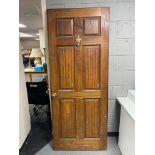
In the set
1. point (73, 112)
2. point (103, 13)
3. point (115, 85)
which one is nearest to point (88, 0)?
point (103, 13)

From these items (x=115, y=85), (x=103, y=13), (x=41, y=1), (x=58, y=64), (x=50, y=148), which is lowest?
(x=50, y=148)

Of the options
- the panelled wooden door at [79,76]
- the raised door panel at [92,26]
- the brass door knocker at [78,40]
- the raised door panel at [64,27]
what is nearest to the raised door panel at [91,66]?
the panelled wooden door at [79,76]

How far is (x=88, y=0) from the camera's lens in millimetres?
2559

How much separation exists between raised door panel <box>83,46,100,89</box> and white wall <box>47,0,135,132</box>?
1.10 ft

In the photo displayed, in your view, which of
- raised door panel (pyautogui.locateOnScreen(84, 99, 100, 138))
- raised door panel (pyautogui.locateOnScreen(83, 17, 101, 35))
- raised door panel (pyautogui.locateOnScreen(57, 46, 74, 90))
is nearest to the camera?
raised door panel (pyautogui.locateOnScreen(83, 17, 101, 35))

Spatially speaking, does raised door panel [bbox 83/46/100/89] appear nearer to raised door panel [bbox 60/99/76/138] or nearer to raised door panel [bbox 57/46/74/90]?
raised door panel [bbox 57/46/74/90]

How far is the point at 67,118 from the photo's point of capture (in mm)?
2648

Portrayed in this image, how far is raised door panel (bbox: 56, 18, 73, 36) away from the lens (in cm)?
240

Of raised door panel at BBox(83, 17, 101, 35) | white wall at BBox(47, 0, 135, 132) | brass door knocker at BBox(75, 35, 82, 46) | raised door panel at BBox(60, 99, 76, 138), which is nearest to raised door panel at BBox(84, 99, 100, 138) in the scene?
raised door panel at BBox(60, 99, 76, 138)

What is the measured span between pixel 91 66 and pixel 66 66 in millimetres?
360

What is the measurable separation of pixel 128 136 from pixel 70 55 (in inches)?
51.6

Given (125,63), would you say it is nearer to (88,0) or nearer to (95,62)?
(95,62)

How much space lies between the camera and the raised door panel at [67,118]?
2.61 m
